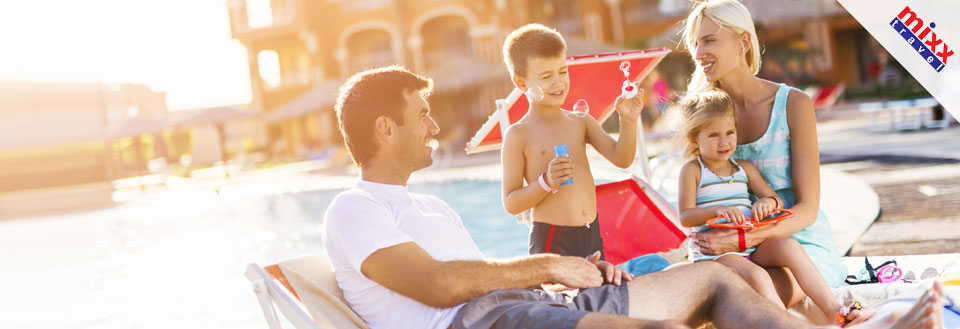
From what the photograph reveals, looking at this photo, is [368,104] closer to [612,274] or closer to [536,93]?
[612,274]

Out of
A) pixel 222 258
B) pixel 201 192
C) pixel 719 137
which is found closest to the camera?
pixel 719 137

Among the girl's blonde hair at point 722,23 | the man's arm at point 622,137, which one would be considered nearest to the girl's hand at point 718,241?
the man's arm at point 622,137

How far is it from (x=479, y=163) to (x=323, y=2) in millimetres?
16827

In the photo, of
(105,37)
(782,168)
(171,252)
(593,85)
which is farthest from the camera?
(105,37)

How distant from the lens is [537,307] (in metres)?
2.26

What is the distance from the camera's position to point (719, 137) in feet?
10.1

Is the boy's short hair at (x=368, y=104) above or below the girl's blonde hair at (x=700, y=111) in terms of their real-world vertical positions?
above

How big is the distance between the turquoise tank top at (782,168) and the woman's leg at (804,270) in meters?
0.27

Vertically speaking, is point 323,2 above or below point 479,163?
above

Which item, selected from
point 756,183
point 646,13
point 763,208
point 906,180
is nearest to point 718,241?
point 763,208

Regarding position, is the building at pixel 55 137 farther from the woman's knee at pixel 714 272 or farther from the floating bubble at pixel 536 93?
the woman's knee at pixel 714 272

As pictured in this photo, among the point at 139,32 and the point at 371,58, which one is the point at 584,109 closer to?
the point at 371,58

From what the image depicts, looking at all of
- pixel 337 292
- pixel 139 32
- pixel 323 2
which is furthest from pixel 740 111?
pixel 139 32

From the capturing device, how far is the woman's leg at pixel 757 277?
8.85 ft
